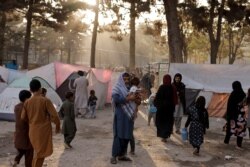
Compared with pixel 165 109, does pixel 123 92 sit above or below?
above

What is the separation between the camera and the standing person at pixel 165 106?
1038 centimetres

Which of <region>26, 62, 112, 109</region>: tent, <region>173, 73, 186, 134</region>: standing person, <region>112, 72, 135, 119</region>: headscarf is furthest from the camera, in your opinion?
<region>26, 62, 112, 109</region>: tent

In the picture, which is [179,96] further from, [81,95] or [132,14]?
[132,14]

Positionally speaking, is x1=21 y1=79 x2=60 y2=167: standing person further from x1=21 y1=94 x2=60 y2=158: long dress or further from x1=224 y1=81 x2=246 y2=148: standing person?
x1=224 y1=81 x2=246 y2=148: standing person

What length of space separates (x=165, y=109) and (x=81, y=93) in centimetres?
570

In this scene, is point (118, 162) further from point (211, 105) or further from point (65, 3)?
point (65, 3)

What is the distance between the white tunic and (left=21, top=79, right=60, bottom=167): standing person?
30.4ft

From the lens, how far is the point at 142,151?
943cm

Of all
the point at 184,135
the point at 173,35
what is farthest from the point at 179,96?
the point at 173,35

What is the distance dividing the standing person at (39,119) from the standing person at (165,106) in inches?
180

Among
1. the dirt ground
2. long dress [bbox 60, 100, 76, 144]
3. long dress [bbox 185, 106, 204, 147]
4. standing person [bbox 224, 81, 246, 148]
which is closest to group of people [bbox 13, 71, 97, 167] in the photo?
the dirt ground

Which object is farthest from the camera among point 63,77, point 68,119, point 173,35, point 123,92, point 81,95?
point 173,35

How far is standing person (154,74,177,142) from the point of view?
10375 millimetres

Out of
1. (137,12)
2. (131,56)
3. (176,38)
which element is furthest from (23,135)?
(131,56)
